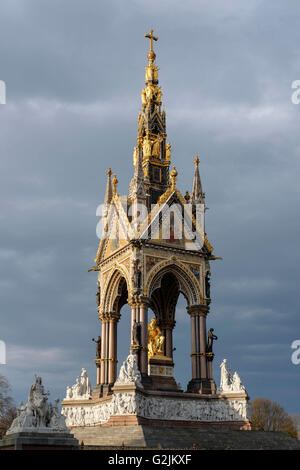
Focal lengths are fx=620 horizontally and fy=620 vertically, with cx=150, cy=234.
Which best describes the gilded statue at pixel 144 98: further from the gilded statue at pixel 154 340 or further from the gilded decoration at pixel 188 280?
the gilded statue at pixel 154 340

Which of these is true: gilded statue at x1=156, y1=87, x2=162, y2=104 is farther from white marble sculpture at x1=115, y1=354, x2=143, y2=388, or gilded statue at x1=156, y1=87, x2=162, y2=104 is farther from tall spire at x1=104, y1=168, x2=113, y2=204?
white marble sculpture at x1=115, y1=354, x2=143, y2=388

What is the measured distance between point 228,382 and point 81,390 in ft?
28.6

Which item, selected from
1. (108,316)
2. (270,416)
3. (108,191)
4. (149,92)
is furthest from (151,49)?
(270,416)

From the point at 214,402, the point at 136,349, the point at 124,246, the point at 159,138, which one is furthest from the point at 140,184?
the point at 214,402

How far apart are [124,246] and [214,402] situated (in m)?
10.3

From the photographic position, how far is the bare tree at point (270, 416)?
220ft

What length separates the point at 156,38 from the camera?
147 feet

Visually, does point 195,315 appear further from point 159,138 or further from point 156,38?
point 156,38

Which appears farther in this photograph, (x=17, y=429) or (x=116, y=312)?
(x=116, y=312)

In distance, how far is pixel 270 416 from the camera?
228ft

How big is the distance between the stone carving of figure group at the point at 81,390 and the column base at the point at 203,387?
6.10m

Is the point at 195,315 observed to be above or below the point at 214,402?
above

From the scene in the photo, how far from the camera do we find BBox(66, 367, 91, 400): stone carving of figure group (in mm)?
36438
